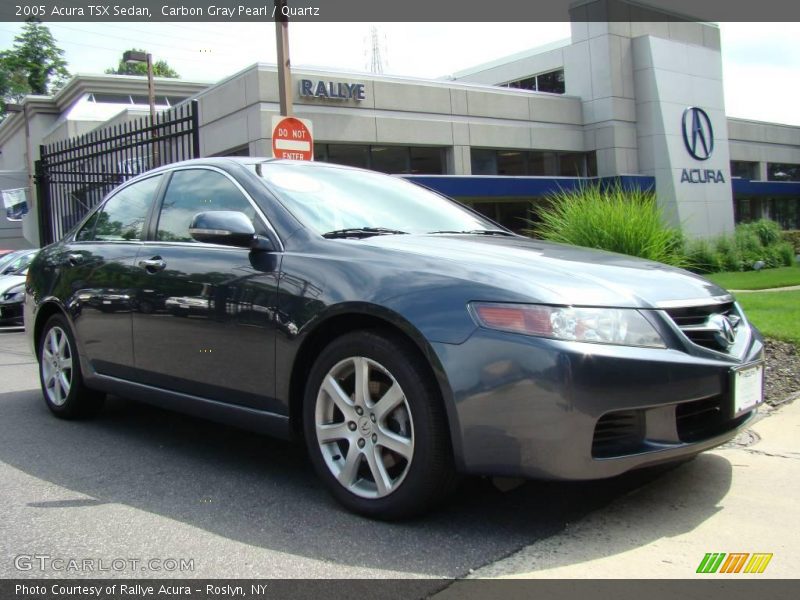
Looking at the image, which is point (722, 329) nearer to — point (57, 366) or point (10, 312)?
point (57, 366)

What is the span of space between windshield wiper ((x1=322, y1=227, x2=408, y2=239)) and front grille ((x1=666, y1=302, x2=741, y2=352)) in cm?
142

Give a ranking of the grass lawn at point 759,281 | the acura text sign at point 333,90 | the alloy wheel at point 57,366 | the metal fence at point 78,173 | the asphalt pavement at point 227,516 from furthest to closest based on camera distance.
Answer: the acura text sign at point 333,90, the grass lawn at point 759,281, the metal fence at point 78,173, the alloy wheel at point 57,366, the asphalt pavement at point 227,516

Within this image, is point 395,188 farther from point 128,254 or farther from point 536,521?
point 536,521

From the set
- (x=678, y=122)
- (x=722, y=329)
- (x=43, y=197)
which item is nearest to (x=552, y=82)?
(x=678, y=122)

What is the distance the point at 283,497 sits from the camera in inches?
144

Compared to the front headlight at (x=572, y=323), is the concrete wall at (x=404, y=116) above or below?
above

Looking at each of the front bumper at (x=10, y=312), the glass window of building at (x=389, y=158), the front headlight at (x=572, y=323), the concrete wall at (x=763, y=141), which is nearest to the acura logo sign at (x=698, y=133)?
the concrete wall at (x=763, y=141)

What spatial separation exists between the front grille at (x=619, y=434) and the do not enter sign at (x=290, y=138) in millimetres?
6919

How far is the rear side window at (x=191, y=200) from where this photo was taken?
4.16 meters

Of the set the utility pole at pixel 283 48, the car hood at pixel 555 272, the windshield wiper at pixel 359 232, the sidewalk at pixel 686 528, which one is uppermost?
the utility pole at pixel 283 48

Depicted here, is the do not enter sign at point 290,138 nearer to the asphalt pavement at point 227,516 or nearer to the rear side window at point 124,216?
the rear side window at point 124,216

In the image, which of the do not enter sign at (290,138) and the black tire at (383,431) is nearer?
the black tire at (383,431)

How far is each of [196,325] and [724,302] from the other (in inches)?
101

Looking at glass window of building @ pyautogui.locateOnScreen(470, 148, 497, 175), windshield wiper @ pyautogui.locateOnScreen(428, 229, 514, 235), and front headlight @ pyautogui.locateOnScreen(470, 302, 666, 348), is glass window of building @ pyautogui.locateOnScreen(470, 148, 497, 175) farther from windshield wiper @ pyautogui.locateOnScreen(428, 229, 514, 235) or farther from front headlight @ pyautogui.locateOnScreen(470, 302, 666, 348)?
front headlight @ pyautogui.locateOnScreen(470, 302, 666, 348)
